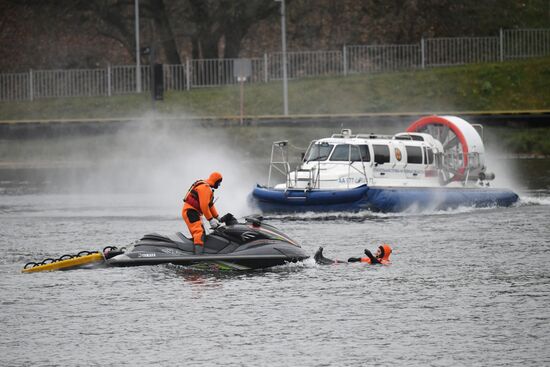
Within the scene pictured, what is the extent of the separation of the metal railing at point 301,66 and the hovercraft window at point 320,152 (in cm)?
2608

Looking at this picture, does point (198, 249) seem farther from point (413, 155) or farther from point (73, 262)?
point (413, 155)

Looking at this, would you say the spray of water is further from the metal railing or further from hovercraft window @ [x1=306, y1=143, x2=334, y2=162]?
hovercraft window @ [x1=306, y1=143, x2=334, y2=162]

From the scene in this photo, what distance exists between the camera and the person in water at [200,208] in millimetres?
22125

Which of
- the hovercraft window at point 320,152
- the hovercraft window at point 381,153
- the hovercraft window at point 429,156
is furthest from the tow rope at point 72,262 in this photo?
the hovercraft window at point 429,156

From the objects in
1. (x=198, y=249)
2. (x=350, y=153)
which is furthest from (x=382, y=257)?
(x=350, y=153)

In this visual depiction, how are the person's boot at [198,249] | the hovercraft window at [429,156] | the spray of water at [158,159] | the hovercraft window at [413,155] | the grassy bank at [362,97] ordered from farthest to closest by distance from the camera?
1. the grassy bank at [362,97]
2. the spray of water at [158,159]
3. the hovercraft window at [429,156]
4. the hovercraft window at [413,155]
5. the person's boot at [198,249]

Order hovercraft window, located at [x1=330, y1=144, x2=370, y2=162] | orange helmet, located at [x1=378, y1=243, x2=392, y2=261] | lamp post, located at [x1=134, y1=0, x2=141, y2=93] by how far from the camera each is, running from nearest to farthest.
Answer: orange helmet, located at [x1=378, y1=243, x2=392, y2=261]
hovercraft window, located at [x1=330, y1=144, x2=370, y2=162]
lamp post, located at [x1=134, y1=0, x2=141, y2=93]

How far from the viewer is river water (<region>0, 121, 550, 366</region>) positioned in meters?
17.2

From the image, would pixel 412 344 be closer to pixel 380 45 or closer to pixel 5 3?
pixel 380 45

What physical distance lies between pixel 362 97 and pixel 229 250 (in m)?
35.2

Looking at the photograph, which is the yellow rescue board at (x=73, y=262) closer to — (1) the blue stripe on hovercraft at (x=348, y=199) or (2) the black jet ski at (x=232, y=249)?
(2) the black jet ski at (x=232, y=249)

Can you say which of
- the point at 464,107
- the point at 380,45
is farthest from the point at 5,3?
the point at 464,107

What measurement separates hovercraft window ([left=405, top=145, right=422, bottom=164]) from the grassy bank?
1922cm

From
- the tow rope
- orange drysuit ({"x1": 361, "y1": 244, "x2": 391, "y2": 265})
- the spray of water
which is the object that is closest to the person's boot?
A: the tow rope
